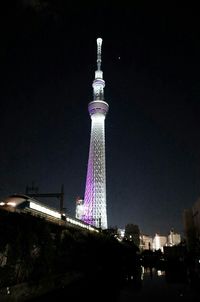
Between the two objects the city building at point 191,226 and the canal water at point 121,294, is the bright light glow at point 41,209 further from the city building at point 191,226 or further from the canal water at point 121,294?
the city building at point 191,226

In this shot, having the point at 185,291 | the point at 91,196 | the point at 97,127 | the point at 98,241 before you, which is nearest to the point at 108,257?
the point at 98,241

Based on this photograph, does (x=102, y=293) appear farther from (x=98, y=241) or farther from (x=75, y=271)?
(x=98, y=241)

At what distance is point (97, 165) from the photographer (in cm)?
7100

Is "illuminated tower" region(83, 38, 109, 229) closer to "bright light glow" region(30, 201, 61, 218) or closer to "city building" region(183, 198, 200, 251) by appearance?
"city building" region(183, 198, 200, 251)

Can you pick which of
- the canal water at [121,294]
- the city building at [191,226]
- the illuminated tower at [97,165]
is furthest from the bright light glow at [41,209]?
the city building at [191,226]

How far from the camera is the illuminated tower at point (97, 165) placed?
6731 cm

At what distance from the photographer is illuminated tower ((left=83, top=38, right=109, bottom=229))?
67.3 m

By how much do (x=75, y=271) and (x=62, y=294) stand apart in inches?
229

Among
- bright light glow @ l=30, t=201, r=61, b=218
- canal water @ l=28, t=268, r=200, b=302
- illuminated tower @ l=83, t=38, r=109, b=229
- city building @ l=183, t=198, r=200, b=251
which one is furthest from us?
illuminated tower @ l=83, t=38, r=109, b=229

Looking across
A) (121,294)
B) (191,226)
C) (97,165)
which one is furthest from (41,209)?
(191,226)

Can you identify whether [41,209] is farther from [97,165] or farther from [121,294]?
[97,165]

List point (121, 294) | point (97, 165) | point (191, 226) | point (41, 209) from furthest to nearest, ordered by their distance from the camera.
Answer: point (97, 165) < point (191, 226) < point (41, 209) < point (121, 294)

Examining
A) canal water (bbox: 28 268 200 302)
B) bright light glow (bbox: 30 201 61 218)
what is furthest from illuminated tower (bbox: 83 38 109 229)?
canal water (bbox: 28 268 200 302)

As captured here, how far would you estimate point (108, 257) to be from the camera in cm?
3384
